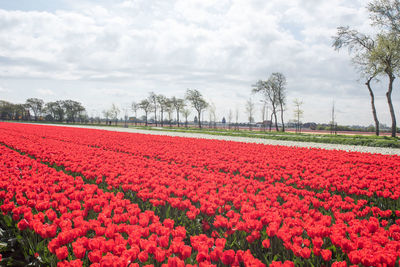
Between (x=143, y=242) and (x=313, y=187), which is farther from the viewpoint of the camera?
(x=313, y=187)

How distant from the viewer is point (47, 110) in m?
125

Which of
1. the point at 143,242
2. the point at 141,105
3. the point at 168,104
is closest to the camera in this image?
the point at 143,242

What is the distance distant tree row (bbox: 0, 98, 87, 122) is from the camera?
11606 centimetres

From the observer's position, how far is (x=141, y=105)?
276 ft

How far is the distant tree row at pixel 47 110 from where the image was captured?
116062 millimetres

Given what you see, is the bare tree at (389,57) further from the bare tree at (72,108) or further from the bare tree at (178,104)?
the bare tree at (72,108)

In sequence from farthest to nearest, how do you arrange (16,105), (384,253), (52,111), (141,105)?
(16,105) → (52,111) → (141,105) → (384,253)

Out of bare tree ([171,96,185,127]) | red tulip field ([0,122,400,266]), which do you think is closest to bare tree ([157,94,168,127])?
bare tree ([171,96,185,127])

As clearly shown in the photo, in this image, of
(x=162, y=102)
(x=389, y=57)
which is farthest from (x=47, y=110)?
(x=389, y=57)

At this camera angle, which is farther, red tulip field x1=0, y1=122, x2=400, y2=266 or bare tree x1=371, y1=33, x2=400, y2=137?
bare tree x1=371, y1=33, x2=400, y2=137

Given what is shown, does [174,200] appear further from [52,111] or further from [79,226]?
[52,111]

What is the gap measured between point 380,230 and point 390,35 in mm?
31314

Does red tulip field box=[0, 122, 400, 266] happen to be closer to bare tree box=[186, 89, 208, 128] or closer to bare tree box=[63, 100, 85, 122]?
bare tree box=[186, 89, 208, 128]

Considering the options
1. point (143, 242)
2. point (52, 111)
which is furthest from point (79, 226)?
point (52, 111)
